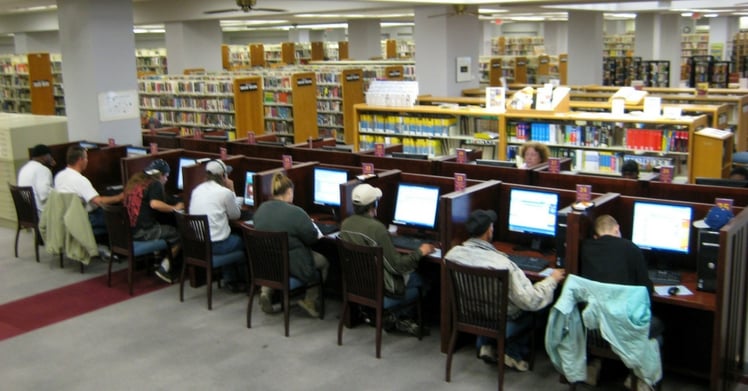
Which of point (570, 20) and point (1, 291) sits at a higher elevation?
point (570, 20)

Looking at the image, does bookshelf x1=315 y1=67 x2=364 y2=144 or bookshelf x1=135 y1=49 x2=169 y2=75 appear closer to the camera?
bookshelf x1=315 y1=67 x2=364 y2=144

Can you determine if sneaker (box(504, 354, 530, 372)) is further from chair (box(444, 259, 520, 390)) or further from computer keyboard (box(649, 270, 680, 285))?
computer keyboard (box(649, 270, 680, 285))

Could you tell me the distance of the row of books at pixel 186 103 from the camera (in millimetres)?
13391

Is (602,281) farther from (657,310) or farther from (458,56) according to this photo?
(458,56)

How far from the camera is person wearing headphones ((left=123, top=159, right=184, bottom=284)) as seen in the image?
6598mm

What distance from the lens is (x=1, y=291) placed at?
6.84 metres

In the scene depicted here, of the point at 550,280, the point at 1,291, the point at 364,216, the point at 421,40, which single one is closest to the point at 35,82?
the point at 421,40

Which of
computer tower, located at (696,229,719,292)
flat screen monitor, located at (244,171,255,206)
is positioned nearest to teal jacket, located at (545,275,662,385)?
computer tower, located at (696,229,719,292)

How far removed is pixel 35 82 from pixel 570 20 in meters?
13.1

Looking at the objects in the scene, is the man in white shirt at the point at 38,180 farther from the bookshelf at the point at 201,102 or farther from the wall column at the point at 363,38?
the wall column at the point at 363,38

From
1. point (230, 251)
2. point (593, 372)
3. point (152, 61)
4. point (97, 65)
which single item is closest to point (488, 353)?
point (593, 372)

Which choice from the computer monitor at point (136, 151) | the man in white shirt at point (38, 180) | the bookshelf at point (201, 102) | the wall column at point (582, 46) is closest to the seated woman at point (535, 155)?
the computer monitor at point (136, 151)

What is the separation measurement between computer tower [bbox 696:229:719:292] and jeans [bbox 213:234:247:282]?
3.72m

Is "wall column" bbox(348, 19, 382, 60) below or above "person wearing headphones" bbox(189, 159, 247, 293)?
above
